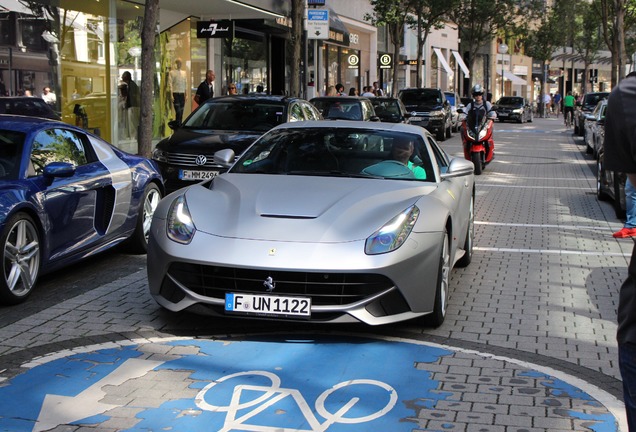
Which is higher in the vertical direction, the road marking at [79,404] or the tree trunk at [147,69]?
the tree trunk at [147,69]

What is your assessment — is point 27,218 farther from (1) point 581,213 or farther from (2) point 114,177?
→ (1) point 581,213

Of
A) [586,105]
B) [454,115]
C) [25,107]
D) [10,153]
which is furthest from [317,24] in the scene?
[10,153]

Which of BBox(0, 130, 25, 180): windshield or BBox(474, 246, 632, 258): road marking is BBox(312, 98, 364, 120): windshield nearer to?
BBox(474, 246, 632, 258): road marking

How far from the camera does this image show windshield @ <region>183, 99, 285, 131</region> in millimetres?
14055

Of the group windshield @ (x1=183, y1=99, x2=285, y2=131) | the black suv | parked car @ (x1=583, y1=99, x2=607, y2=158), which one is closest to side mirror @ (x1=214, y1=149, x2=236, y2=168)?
windshield @ (x1=183, y1=99, x2=285, y2=131)

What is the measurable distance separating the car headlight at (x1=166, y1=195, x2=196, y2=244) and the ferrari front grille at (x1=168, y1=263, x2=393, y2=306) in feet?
1.18

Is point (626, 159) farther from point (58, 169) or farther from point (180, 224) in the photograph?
point (58, 169)

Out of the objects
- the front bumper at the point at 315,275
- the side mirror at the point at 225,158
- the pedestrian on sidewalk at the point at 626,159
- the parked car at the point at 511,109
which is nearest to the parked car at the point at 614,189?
the side mirror at the point at 225,158

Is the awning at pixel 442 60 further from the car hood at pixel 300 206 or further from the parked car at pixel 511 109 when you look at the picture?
the car hood at pixel 300 206

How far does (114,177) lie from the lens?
27.5ft

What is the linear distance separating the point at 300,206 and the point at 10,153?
8.78 ft

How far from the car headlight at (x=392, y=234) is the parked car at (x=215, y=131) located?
7.17 meters

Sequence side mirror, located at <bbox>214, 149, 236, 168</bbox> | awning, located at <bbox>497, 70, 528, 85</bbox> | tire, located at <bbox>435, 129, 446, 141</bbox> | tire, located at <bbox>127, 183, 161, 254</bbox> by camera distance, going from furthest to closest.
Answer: awning, located at <bbox>497, 70, 528, 85</bbox>
tire, located at <bbox>435, 129, 446, 141</bbox>
tire, located at <bbox>127, 183, 161, 254</bbox>
side mirror, located at <bbox>214, 149, 236, 168</bbox>

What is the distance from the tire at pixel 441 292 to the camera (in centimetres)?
613
